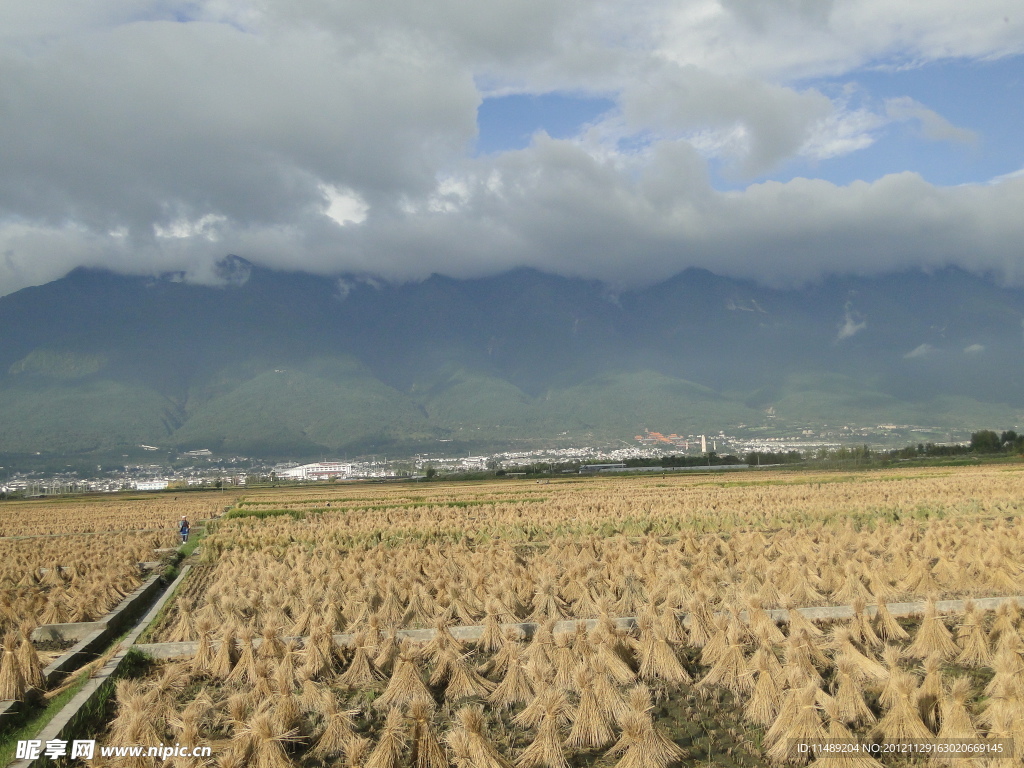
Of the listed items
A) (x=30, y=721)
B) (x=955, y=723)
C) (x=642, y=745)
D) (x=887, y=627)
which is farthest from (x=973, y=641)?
(x=30, y=721)

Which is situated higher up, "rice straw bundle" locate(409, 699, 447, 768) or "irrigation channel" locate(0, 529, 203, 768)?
"rice straw bundle" locate(409, 699, 447, 768)

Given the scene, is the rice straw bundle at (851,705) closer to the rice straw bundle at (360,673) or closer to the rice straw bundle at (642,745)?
the rice straw bundle at (642,745)

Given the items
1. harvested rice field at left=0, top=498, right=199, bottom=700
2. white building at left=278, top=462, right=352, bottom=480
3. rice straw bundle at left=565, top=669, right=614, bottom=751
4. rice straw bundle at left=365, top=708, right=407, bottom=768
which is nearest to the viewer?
rice straw bundle at left=365, top=708, right=407, bottom=768

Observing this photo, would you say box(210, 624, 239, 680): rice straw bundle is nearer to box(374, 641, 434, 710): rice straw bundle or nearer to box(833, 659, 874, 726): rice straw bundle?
box(374, 641, 434, 710): rice straw bundle

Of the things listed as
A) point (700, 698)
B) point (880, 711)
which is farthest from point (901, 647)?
point (700, 698)

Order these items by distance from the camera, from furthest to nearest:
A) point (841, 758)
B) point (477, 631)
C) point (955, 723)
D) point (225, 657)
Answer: point (477, 631)
point (225, 657)
point (955, 723)
point (841, 758)

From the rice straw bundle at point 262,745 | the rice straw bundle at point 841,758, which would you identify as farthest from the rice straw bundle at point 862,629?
the rice straw bundle at point 262,745

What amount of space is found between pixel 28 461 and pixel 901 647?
631ft

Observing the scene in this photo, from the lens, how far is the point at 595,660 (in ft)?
25.4

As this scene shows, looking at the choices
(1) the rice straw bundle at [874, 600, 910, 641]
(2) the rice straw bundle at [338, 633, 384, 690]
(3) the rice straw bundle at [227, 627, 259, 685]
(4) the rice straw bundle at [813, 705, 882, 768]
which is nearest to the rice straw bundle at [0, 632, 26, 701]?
(3) the rice straw bundle at [227, 627, 259, 685]

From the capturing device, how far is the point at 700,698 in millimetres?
7652

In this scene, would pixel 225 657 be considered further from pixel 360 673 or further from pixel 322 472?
pixel 322 472

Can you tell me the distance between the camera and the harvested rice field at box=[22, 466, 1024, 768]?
6246 millimetres

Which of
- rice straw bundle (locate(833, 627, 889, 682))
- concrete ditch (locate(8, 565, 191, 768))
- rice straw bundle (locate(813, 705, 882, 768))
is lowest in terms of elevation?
concrete ditch (locate(8, 565, 191, 768))
